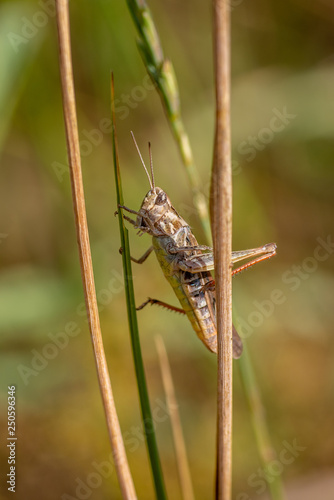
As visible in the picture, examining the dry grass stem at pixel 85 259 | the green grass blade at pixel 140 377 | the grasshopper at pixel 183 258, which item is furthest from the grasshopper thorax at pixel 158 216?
the dry grass stem at pixel 85 259

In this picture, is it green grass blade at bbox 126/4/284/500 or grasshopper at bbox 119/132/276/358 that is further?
grasshopper at bbox 119/132/276/358

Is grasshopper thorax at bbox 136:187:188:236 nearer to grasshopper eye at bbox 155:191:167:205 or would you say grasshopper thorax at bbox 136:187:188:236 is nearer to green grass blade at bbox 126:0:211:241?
grasshopper eye at bbox 155:191:167:205

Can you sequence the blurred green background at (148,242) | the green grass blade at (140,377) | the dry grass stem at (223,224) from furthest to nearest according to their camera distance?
the blurred green background at (148,242) < the green grass blade at (140,377) < the dry grass stem at (223,224)

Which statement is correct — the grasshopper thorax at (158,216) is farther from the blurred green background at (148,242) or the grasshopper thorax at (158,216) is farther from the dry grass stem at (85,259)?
the dry grass stem at (85,259)

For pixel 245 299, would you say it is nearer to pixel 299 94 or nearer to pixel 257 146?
pixel 257 146

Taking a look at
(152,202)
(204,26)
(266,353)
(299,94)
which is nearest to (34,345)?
(152,202)

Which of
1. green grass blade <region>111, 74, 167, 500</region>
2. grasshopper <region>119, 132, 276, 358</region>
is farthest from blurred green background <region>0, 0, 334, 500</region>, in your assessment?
green grass blade <region>111, 74, 167, 500</region>

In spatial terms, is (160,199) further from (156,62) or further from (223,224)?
(223,224)

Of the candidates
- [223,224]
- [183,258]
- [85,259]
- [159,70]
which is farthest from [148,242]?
[223,224]
